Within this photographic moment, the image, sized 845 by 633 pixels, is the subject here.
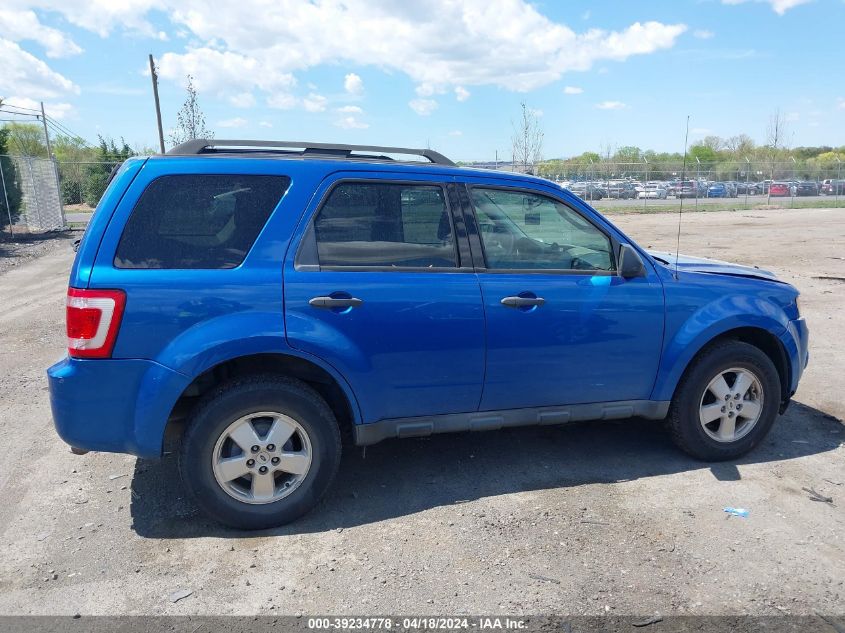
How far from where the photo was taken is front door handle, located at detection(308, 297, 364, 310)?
11.6ft

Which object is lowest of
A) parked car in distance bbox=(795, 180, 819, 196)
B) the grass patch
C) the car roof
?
the grass patch

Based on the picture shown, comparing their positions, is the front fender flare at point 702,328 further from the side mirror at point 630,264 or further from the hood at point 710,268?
the side mirror at point 630,264

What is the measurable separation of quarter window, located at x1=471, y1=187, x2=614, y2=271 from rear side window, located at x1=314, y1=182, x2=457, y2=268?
0.27m

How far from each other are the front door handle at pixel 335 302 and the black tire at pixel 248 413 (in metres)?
0.46

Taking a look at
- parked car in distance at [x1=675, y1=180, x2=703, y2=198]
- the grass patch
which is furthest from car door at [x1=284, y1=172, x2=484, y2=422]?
parked car in distance at [x1=675, y1=180, x2=703, y2=198]

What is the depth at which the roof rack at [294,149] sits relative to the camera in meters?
3.76

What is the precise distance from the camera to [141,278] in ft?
10.9

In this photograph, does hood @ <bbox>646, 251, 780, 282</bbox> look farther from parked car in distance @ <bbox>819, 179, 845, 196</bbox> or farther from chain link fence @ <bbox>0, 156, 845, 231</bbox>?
parked car in distance @ <bbox>819, 179, 845, 196</bbox>

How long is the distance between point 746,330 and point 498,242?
1881 mm

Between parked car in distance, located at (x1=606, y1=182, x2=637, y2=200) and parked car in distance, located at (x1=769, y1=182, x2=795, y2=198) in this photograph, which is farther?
parked car in distance, located at (x1=769, y1=182, x2=795, y2=198)

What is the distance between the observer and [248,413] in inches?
138

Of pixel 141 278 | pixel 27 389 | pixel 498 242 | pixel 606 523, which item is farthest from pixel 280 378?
pixel 27 389

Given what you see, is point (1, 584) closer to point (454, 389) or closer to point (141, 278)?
point (141, 278)

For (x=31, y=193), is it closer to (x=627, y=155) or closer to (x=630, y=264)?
(x=630, y=264)
